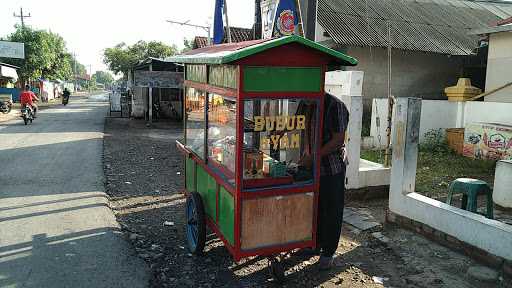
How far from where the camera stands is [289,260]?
4.46 meters

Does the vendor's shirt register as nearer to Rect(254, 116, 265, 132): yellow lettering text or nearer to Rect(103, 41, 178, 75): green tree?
Rect(254, 116, 265, 132): yellow lettering text

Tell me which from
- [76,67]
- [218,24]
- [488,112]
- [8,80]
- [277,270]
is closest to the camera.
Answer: [277,270]

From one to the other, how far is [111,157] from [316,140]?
730cm

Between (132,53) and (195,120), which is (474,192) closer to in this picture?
(195,120)

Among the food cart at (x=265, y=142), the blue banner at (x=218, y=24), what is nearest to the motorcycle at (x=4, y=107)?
the blue banner at (x=218, y=24)

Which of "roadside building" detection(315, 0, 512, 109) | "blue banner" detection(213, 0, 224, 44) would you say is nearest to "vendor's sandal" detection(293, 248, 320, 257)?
"blue banner" detection(213, 0, 224, 44)

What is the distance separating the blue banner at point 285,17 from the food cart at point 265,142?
223 cm

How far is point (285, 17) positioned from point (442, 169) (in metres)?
4.95

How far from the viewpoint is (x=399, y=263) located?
4500 millimetres

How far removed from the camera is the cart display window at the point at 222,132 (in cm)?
377

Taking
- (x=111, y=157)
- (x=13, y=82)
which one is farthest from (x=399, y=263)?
(x=13, y=82)

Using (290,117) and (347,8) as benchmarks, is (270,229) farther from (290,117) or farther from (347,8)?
(347,8)

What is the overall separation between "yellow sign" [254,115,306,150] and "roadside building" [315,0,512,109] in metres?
9.75

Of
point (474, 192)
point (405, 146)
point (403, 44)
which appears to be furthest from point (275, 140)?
point (403, 44)
